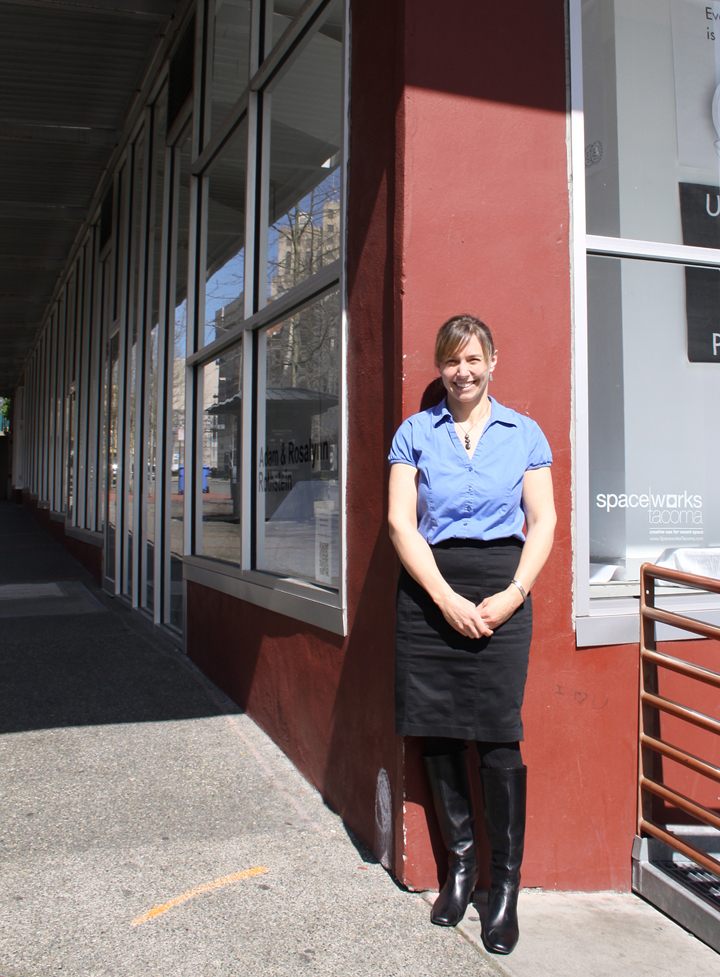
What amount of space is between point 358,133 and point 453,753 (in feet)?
7.93

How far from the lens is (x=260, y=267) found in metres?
4.92

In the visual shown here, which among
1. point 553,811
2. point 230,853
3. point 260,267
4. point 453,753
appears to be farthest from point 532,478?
point 260,267

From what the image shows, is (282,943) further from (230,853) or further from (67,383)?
(67,383)

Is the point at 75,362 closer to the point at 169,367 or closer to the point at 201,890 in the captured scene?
the point at 169,367

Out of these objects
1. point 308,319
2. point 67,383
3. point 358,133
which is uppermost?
point 67,383

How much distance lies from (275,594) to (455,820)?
69.2 inches

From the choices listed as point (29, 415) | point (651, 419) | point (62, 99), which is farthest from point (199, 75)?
point (29, 415)

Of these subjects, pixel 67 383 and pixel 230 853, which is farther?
pixel 67 383

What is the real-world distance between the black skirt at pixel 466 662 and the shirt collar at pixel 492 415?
Result: 1.29ft

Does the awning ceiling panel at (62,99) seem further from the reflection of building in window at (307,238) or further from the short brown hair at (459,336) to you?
the short brown hair at (459,336)

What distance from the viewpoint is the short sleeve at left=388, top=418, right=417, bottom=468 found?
275cm

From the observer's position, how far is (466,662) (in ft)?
8.71

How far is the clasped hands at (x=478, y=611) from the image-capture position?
256cm

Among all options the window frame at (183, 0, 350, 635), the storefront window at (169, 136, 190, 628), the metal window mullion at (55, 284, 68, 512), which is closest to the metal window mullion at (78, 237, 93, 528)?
the metal window mullion at (55, 284, 68, 512)
